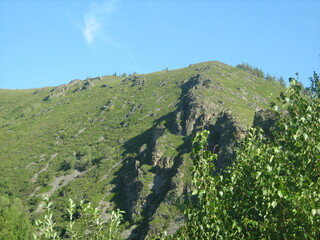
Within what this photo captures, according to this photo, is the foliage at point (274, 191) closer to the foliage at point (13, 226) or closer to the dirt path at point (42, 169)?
the foliage at point (13, 226)

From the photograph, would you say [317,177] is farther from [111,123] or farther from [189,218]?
[111,123]

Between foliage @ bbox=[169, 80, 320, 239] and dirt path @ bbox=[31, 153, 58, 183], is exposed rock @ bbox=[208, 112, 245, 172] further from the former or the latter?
foliage @ bbox=[169, 80, 320, 239]

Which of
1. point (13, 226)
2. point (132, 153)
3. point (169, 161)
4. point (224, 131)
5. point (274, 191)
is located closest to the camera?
point (274, 191)

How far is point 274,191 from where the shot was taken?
8.93 meters

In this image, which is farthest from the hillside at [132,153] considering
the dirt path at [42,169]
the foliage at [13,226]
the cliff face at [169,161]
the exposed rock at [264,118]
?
the foliage at [13,226]

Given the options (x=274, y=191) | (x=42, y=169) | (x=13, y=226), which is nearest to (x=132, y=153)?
(x=42, y=169)

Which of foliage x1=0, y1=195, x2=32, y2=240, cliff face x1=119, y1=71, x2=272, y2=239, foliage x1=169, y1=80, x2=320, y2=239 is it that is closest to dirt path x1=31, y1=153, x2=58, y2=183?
cliff face x1=119, y1=71, x2=272, y2=239

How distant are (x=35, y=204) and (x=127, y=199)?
114ft

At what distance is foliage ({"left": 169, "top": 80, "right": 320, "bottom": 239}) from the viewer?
898cm

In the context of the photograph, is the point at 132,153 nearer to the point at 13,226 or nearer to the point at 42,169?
the point at 42,169

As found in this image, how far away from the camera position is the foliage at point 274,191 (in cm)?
898

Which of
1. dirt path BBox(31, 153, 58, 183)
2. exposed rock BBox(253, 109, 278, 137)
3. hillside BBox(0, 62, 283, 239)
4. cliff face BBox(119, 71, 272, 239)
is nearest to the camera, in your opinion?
Result: exposed rock BBox(253, 109, 278, 137)

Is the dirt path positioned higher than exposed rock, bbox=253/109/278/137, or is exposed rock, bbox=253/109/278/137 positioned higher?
exposed rock, bbox=253/109/278/137

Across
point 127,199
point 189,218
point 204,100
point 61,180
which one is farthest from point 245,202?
point 61,180
